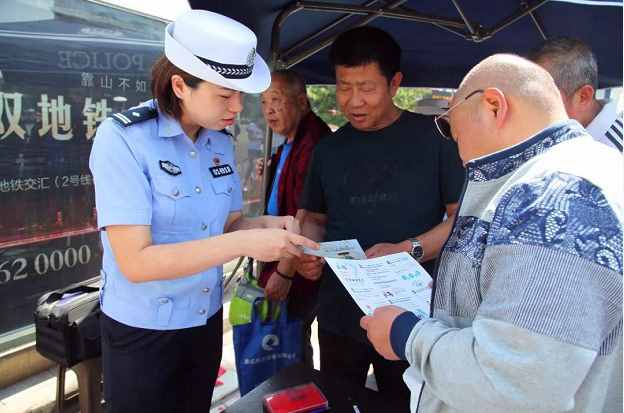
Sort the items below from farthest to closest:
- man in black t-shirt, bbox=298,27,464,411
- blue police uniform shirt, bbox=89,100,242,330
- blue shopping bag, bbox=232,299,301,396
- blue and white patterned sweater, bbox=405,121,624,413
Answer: blue shopping bag, bbox=232,299,301,396 < man in black t-shirt, bbox=298,27,464,411 < blue police uniform shirt, bbox=89,100,242,330 < blue and white patterned sweater, bbox=405,121,624,413

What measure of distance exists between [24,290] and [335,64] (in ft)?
7.71

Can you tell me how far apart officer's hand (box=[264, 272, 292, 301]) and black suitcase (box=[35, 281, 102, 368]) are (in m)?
0.77

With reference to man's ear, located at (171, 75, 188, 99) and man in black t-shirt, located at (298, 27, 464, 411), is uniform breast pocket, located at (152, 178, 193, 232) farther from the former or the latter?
man in black t-shirt, located at (298, 27, 464, 411)

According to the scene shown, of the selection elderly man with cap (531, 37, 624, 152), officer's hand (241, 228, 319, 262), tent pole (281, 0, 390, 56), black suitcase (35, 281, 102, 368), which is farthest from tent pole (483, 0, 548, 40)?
black suitcase (35, 281, 102, 368)

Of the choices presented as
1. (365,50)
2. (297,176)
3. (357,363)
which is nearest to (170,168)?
(365,50)

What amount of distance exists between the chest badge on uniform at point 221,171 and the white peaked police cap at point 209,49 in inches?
13.2

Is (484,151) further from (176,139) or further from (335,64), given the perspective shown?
(335,64)

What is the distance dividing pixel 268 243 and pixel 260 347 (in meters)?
1.04

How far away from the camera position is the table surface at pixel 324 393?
1.48 metres

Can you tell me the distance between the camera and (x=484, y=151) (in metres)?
→ 0.96

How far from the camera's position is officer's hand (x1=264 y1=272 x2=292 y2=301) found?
2.39m

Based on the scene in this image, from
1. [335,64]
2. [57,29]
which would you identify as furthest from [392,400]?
[57,29]

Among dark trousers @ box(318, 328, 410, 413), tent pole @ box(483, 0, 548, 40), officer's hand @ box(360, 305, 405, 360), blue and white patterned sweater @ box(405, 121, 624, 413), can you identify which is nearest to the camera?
blue and white patterned sweater @ box(405, 121, 624, 413)

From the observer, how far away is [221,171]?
174cm
